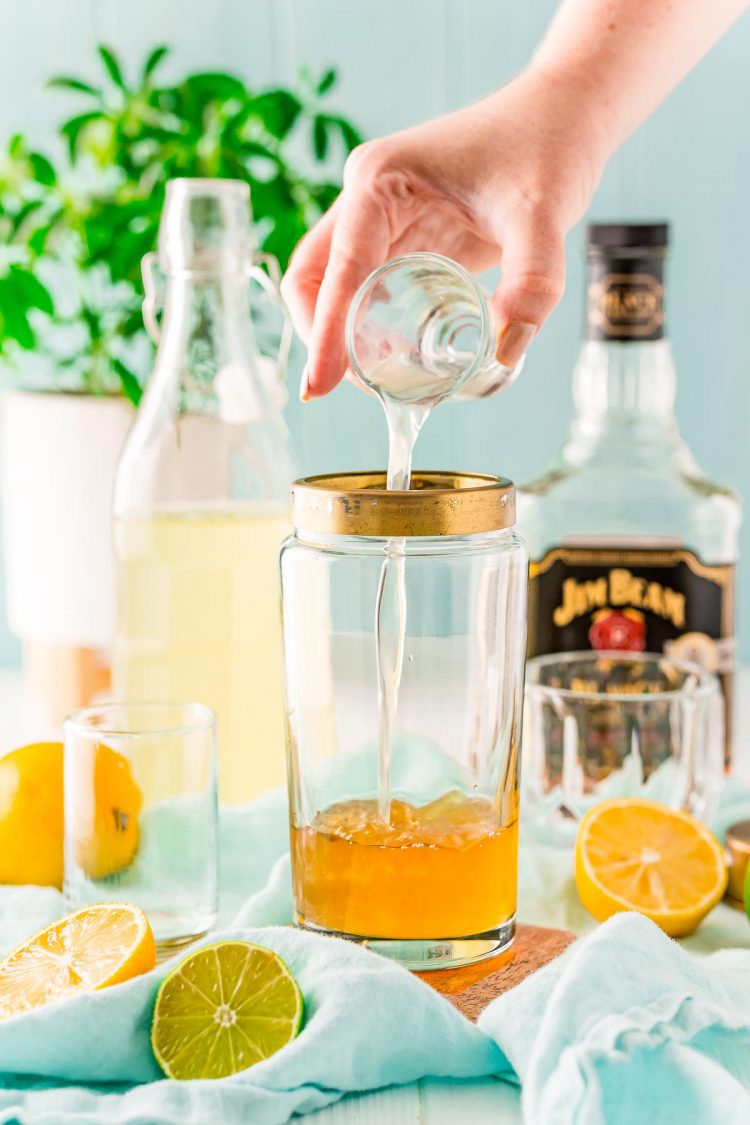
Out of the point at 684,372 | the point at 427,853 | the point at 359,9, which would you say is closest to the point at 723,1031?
the point at 427,853

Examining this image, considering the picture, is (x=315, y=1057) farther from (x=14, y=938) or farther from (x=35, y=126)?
(x=35, y=126)

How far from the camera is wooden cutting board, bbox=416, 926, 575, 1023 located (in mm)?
809

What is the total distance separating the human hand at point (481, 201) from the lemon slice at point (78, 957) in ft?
1.15

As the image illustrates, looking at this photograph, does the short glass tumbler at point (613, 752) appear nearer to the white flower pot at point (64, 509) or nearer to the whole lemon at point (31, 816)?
the whole lemon at point (31, 816)

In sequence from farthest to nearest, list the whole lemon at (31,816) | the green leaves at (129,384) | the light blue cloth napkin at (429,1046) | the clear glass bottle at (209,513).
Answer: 1. the green leaves at (129,384)
2. the clear glass bottle at (209,513)
3. the whole lemon at (31,816)
4. the light blue cloth napkin at (429,1046)

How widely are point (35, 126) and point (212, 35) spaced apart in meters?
0.28

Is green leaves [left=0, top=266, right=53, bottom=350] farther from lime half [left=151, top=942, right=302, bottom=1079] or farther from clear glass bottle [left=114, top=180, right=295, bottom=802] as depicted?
lime half [left=151, top=942, right=302, bottom=1079]

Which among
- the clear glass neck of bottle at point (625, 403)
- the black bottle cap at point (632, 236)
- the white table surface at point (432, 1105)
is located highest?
the black bottle cap at point (632, 236)

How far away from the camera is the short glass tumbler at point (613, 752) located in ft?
3.50

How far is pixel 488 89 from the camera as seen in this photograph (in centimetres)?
195

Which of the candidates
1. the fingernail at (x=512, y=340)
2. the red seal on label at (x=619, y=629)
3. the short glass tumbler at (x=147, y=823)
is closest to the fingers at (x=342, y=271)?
the fingernail at (x=512, y=340)

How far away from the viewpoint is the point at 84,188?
6.58ft

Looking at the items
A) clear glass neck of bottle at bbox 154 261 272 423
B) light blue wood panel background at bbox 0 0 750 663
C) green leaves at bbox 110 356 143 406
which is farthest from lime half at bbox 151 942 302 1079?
light blue wood panel background at bbox 0 0 750 663

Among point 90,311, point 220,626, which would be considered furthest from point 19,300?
point 220,626
